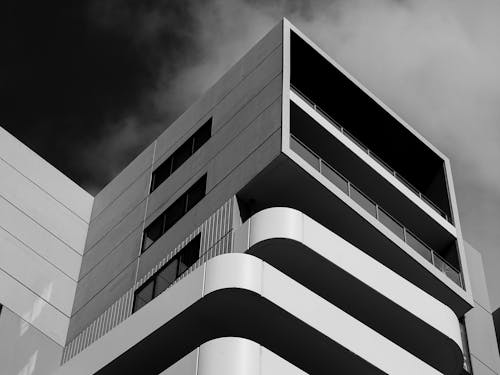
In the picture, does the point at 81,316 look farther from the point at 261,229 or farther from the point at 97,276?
the point at 261,229

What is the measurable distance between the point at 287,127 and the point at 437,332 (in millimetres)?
8482

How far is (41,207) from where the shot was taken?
134 ft

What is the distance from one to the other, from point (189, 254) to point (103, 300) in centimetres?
510

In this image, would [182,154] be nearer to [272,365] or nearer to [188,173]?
[188,173]

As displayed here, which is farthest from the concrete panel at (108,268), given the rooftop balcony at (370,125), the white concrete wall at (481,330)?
the white concrete wall at (481,330)

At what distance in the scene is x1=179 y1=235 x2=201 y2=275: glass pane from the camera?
111 ft

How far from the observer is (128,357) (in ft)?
99.3

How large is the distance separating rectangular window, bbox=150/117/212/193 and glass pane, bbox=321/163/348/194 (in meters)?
5.48

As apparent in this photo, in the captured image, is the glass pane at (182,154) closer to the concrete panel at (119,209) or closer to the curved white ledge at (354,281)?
the concrete panel at (119,209)

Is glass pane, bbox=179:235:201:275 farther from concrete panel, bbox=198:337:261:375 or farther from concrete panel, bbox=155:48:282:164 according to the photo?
concrete panel, bbox=198:337:261:375

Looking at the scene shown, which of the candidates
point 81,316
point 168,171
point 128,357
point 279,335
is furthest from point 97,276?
point 279,335

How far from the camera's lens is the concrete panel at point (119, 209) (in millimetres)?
40688

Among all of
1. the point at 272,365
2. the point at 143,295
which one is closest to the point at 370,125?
the point at 143,295

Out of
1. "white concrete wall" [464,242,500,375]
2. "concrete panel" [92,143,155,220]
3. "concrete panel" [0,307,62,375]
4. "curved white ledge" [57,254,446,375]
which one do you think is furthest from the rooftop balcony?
"concrete panel" [0,307,62,375]
